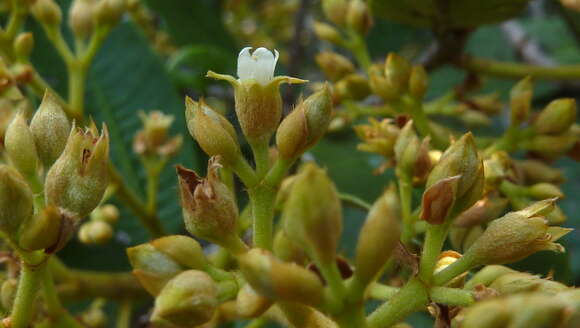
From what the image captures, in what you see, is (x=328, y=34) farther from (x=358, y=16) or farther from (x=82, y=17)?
(x=82, y=17)

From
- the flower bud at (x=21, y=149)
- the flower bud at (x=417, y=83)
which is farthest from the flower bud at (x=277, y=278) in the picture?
the flower bud at (x=417, y=83)

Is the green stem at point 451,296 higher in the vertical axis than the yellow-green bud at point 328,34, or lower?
higher

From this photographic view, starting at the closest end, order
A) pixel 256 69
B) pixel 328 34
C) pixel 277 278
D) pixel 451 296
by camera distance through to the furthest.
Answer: pixel 277 278 < pixel 451 296 < pixel 256 69 < pixel 328 34

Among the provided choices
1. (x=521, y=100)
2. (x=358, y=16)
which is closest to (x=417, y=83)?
(x=521, y=100)

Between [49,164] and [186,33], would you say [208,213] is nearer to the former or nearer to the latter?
[49,164]

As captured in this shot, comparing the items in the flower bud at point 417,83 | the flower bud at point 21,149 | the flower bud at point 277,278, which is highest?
the flower bud at point 277,278

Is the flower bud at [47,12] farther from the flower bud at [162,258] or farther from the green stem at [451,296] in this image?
the green stem at [451,296]

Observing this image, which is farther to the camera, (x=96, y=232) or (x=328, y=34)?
(x=328, y=34)
